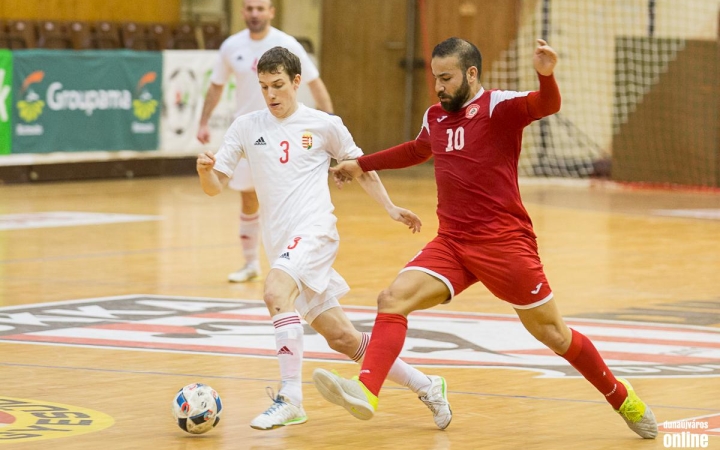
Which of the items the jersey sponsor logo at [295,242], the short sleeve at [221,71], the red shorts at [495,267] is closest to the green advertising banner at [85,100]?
the short sleeve at [221,71]

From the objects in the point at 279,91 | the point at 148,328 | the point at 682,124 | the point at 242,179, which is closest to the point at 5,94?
the point at 242,179

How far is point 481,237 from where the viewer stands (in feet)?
21.9

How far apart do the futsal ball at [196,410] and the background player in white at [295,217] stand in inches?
8.4

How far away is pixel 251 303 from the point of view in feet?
36.0

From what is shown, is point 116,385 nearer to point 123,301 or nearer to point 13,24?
point 123,301

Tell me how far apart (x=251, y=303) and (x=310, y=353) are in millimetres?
2262

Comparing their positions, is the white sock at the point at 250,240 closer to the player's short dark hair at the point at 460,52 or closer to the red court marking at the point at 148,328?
the red court marking at the point at 148,328

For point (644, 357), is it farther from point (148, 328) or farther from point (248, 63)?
point (248, 63)

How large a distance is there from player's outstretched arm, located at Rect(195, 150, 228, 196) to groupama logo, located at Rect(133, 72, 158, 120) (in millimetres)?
14993

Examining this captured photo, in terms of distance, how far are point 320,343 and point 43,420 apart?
110 inches

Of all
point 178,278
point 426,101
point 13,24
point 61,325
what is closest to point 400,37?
point 426,101

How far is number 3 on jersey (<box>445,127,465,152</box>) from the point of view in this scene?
22.2 ft

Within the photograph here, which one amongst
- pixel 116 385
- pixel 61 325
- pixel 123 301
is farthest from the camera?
pixel 123 301

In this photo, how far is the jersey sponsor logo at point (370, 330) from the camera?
866 cm
